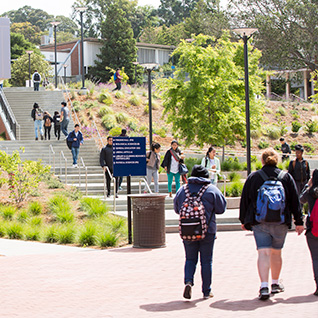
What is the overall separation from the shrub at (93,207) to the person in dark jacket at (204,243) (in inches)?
321

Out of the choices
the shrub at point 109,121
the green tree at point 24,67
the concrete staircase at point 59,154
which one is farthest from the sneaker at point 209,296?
the green tree at point 24,67

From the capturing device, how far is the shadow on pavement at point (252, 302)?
22.4 feet

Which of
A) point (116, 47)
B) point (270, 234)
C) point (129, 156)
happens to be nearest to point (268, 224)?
point (270, 234)

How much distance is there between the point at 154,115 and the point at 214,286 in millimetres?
29513

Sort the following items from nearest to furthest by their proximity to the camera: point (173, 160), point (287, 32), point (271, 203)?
1. point (271, 203)
2. point (173, 160)
3. point (287, 32)

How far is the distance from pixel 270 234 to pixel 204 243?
779mm

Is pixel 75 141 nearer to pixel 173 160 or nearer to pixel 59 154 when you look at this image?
pixel 59 154

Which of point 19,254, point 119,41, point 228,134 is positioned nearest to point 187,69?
point 228,134

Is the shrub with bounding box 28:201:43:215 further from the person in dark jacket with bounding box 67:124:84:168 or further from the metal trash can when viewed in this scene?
the person in dark jacket with bounding box 67:124:84:168

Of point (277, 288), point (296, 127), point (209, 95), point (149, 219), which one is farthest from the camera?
point (296, 127)

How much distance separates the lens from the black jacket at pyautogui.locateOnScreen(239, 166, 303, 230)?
726cm

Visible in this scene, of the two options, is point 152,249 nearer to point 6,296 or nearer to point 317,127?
point 6,296

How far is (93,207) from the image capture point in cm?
1552

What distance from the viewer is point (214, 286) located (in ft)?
26.9
